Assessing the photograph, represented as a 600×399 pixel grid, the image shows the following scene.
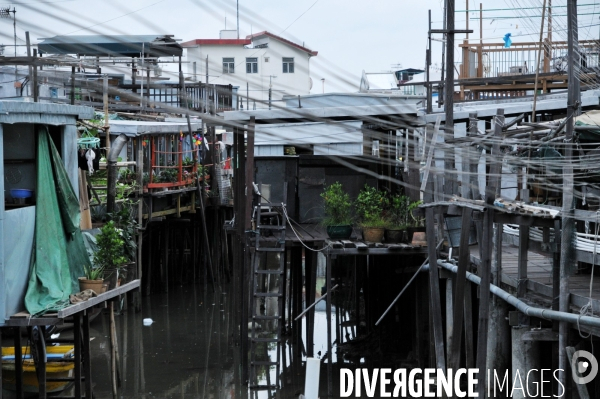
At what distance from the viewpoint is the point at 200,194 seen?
82.0ft

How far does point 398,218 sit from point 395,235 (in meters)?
0.48

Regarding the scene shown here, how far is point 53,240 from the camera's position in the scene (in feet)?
37.7

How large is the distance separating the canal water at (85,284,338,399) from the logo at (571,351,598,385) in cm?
601

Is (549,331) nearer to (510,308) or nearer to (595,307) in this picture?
Result: (595,307)

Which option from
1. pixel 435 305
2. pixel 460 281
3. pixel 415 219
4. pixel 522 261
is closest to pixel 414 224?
pixel 415 219

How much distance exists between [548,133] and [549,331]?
300 centimetres

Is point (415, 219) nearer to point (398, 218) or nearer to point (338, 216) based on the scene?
point (398, 218)

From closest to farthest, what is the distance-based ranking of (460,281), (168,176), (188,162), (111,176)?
1. (460,281)
2. (111,176)
3. (168,176)
4. (188,162)

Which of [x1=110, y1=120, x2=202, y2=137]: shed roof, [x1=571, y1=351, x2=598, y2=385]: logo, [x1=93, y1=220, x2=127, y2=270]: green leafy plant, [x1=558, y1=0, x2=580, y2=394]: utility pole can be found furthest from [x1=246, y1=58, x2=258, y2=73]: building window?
[x1=571, y1=351, x2=598, y2=385]: logo

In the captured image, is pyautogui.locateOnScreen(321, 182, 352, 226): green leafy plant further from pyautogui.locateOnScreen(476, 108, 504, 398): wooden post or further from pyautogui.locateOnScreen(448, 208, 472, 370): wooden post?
pyautogui.locateOnScreen(476, 108, 504, 398): wooden post

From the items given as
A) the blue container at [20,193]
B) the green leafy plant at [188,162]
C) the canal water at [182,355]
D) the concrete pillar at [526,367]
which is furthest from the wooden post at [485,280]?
the green leafy plant at [188,162]

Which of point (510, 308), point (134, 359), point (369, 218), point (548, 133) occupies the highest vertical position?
point (548, 133)

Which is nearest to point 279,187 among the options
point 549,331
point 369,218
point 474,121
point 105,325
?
point 369,218

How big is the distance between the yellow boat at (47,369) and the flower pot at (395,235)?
233 inches
